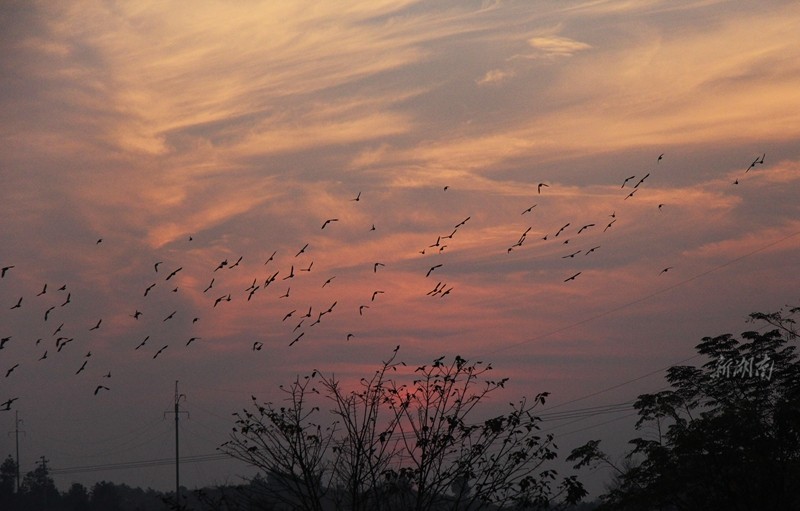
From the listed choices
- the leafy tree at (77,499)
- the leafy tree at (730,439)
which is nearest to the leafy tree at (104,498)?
the leafy tree at (77,499)

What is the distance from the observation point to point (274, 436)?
86.3ft

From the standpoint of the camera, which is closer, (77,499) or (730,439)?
(730,439)

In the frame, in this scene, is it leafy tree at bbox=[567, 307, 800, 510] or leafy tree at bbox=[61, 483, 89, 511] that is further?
leafy tree at bbox=[61, 483, 89, 511]

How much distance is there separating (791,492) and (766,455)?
1.51 meters

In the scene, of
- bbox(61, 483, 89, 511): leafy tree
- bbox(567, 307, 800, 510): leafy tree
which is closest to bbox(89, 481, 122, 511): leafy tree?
bbox(61, 483, 89, 511): leafy tree

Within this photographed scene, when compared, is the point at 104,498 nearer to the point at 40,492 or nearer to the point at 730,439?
the point at 40,492

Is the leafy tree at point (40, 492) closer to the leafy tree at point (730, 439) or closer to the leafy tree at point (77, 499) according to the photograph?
the leafy tree at point (77, 499)

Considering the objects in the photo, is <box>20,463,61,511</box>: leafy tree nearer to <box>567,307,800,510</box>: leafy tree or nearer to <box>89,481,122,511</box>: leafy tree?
<box>89,481,122,511</box>: leafy tree

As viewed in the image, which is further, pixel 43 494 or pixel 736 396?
pixel 43 494

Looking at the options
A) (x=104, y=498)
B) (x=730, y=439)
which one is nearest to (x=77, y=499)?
(x=104, y=498)

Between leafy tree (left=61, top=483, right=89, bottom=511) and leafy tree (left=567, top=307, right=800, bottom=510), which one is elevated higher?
leafy tree (left=61, top=483, right=89, bottom=511)

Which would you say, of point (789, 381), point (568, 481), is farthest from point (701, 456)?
point (568, 481)

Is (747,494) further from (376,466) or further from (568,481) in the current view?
(376,466)

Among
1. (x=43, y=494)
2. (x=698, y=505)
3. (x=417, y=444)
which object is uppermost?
(x=43, y=494)
